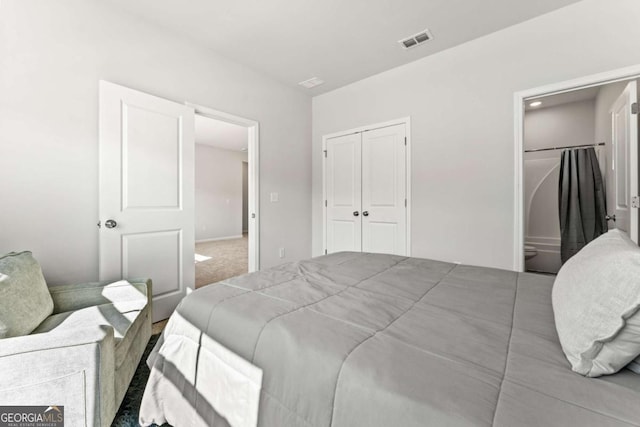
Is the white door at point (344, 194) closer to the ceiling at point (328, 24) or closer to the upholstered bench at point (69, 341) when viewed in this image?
the ceiling at point (328, 24)

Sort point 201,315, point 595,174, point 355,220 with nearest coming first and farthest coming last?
point 201,315 < point 595,174 < point 355,220

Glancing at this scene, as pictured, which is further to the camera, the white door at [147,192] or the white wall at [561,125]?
the white wall at [561,125]

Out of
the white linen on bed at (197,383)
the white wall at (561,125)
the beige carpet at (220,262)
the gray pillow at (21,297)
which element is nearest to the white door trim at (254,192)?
the beige carpet at (220,262)

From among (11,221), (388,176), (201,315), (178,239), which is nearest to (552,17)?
(388,176)

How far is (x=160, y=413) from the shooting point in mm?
1215

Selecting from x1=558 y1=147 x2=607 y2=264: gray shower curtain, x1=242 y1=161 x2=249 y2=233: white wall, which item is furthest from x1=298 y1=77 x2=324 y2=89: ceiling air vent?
x1=242 y1=161 x2=249 y2=233: white wall

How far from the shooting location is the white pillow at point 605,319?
0.61m

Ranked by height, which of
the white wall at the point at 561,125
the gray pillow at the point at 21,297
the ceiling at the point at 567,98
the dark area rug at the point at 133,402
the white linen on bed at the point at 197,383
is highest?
the ceiling at the point at 567,98

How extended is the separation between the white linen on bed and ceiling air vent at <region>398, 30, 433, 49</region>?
3158mm

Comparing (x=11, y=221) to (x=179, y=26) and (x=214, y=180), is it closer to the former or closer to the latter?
(x=179, y=26)

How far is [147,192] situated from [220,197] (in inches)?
219

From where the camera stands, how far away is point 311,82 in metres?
3.78

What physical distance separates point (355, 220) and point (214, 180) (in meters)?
5.21

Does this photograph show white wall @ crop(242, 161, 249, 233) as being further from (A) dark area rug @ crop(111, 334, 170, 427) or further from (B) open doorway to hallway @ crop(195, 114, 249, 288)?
(A) dark area rug @ crop(111, 334, 170, 427)
